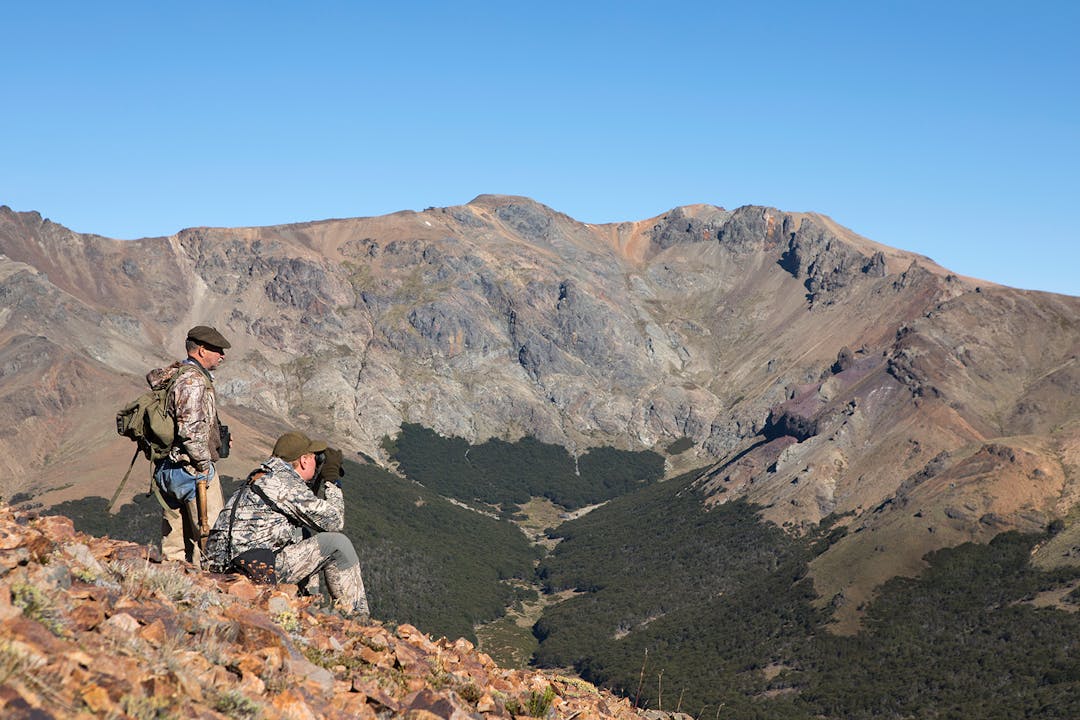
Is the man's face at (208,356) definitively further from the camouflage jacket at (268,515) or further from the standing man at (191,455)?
the camouflage jacket at (268,515)

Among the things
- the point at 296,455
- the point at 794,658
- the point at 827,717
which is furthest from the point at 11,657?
the point at 794,658

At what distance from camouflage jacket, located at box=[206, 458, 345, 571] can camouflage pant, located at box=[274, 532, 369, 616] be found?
0.32 meters

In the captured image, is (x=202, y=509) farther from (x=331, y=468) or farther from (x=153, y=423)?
(x=331, y=468)

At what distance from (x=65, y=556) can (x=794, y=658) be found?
201 m

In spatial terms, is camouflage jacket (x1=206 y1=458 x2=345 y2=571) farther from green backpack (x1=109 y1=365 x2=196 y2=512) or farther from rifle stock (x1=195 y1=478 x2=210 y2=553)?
green backpack (x1=109 y1=365 x2=196 y2=512)

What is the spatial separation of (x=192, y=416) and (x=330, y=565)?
14.5 ft

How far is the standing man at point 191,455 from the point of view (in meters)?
20.0

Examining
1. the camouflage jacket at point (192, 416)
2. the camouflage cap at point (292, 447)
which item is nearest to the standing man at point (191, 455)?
the camouflage jacket at point (192, 416)

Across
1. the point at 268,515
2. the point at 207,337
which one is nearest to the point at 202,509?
the point at 268,515

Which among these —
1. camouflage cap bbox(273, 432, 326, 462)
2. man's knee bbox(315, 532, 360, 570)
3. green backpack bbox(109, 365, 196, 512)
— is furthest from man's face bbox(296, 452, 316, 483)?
green backpack bbox(109, 365, 196, 512)

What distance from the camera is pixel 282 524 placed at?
18.4 meters

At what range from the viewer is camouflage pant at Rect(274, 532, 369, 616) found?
61.6ft

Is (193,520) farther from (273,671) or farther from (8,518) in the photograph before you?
(273,671)

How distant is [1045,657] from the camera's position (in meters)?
159
